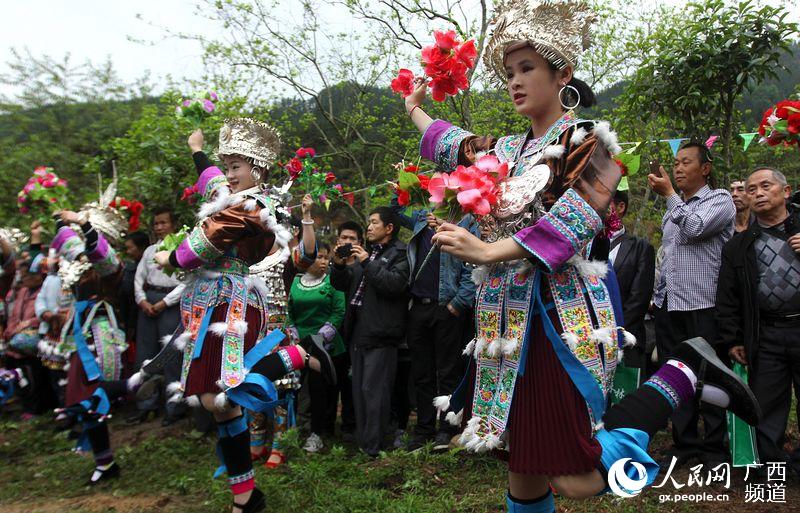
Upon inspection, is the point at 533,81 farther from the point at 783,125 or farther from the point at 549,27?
the point at 783,125

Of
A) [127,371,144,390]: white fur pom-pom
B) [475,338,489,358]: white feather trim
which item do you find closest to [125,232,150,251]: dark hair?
[127,371,144,390]: white fur pom-pom

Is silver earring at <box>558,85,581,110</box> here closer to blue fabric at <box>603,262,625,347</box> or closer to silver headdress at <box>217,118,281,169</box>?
blue fabric at <box>603,262,625,347</box>

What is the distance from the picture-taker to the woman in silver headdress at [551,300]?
2113 millimetres

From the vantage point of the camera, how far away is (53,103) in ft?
34.0

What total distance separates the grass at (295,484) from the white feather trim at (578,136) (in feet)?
7.73

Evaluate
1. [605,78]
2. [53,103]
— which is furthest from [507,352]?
[605,78]

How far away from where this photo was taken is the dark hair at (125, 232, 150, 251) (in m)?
6.70

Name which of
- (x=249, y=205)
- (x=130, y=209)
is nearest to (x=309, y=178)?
(x=130, y=209)

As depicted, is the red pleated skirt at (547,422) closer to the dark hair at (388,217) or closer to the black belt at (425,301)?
the black belt at (425,301)

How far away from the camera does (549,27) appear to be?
232cm

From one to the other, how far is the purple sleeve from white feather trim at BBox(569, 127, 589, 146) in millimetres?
200

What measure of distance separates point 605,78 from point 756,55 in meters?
10.0

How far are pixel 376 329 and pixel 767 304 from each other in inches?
110

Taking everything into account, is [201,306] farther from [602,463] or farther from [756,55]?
[756,55]
